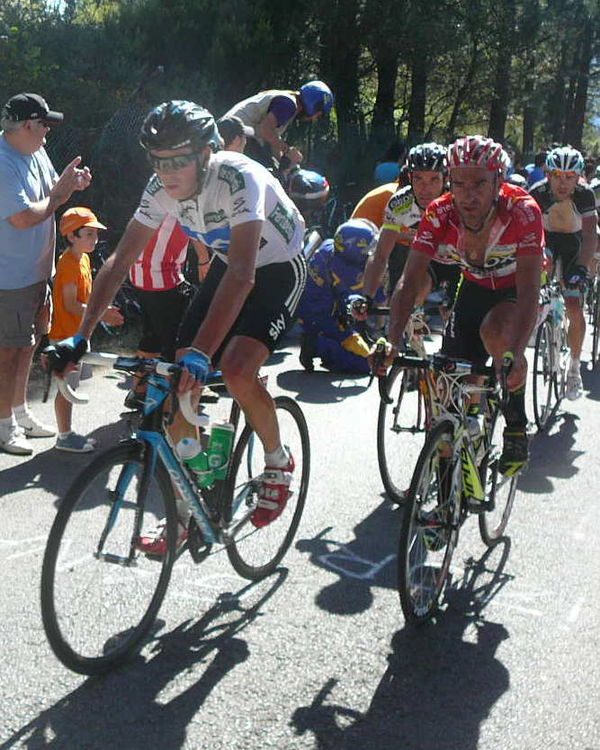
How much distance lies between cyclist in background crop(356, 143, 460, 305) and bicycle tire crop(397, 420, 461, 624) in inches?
77.1

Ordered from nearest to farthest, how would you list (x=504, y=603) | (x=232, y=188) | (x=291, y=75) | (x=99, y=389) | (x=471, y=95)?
(x=232, y=188)
(x=504, y=603)
(x=99, y=389)
(x=291, y=75)
(x=471, y=95)

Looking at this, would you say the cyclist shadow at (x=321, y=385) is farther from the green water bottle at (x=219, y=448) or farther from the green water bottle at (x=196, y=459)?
the green water bottle at (x=196, y=459)

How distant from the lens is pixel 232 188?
4164 mm

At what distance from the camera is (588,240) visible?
852 cm

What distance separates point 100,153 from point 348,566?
8.20 m

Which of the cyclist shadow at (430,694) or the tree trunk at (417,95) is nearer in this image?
the cyclist shadow at (430,694)

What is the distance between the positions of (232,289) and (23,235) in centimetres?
298

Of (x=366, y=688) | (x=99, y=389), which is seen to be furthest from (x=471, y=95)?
(x=366, y=688)

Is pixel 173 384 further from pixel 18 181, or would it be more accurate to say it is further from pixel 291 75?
pixel 291 75

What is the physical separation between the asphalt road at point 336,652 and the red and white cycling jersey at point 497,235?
1.40 meters

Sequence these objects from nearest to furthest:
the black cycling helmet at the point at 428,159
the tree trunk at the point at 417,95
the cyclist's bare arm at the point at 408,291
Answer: the cyclist's bare arm at the point at 408,291
the black cycling helmet at the point at 428,159
the tree trunk at the point at 417,95

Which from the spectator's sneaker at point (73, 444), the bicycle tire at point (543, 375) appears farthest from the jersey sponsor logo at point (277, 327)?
the bicycle tire at point (543, 375)

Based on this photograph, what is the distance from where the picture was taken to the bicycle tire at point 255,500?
4.56m

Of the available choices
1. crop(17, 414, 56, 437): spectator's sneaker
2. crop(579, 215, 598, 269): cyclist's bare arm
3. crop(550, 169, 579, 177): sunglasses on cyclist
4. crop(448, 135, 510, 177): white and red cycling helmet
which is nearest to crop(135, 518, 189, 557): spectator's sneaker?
crop(448, 135, 510, 177): white and red cycling helmet
